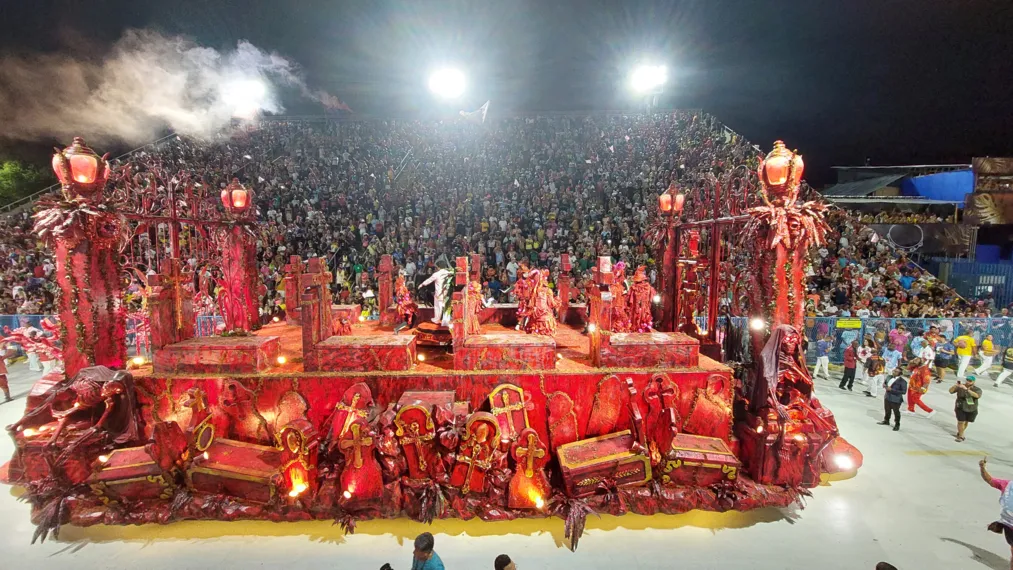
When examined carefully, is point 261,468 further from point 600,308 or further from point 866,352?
point 866,352

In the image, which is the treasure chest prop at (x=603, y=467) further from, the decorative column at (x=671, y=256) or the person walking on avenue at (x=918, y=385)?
the person walking on avenue at (x=918, y=385)

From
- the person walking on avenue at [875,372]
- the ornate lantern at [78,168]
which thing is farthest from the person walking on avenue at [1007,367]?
the ornate lantern at [78,168]

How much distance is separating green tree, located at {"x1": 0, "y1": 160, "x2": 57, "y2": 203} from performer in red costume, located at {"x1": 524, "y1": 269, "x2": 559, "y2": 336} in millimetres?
21124

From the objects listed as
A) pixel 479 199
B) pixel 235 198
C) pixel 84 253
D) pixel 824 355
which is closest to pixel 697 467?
pixel 824 355

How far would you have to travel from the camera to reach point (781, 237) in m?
6.50

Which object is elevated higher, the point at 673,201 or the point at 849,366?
the point at 673,201

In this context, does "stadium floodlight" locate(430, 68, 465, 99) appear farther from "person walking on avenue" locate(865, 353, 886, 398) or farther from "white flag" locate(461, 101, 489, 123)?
"person walking on avenue" locate(865, 353, 886, 398)

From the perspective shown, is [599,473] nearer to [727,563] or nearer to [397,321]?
[727,563]

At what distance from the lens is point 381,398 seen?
6.96 m

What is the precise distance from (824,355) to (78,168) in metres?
16.7

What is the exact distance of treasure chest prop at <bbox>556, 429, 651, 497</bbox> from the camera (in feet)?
20.6

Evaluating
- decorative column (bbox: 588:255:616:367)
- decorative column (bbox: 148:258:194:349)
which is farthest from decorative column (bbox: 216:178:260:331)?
decorative column (bbox: 588:255:616:367)

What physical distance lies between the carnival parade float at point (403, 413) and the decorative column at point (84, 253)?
2 centimetres

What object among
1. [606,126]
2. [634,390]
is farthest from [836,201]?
[634,390]
